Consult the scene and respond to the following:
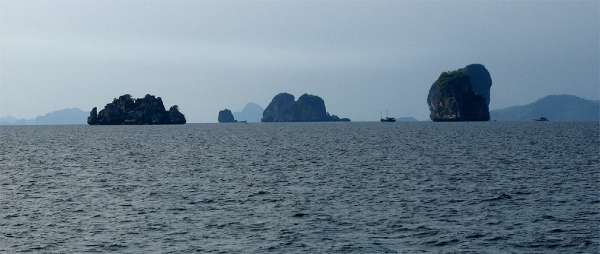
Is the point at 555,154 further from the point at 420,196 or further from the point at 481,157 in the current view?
the point at 420,196

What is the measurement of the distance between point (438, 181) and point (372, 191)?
30.9 feet

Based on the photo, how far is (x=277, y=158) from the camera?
8762cm

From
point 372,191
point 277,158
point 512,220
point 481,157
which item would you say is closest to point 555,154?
point 481,157

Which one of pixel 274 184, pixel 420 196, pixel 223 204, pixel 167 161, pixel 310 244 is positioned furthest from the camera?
pixel 167 161

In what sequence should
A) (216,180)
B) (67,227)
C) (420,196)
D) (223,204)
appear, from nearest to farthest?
(67,227) → (223,204) → (420,196) → (216,180)

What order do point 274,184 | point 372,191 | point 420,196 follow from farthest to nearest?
point 274,184
point 372,191
point 420,196

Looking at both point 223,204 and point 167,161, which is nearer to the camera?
point 223,204

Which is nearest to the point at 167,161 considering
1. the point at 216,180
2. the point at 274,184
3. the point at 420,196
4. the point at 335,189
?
the point at 216,180

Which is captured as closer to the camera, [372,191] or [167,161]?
[372,191]

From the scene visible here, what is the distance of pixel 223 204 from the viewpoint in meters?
43.6

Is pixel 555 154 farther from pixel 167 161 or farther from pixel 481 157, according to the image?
pixel 167 161

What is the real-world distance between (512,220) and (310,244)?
13.1 meters

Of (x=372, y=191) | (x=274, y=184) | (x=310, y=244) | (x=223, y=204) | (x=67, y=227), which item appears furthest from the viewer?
(x=274, y=184)

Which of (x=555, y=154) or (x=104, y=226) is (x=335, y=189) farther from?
(x=555, y=154)
